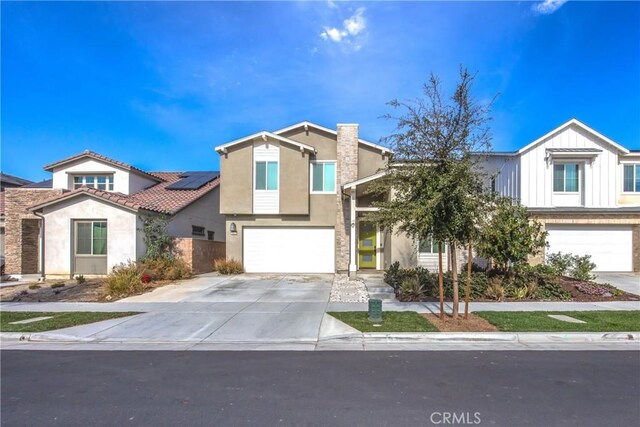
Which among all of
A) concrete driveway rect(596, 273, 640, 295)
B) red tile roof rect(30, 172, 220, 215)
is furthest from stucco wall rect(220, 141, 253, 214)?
concrete driveway rect(596, 273, 640, 295)

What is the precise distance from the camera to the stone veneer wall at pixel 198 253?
18.3 m

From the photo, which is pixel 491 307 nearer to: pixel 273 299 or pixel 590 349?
pixel 590 349

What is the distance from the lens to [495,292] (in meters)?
12.6

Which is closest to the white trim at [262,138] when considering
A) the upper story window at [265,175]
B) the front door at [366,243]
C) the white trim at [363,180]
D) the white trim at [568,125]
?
the upper story window at [265,175]

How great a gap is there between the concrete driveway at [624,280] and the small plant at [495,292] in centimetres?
478

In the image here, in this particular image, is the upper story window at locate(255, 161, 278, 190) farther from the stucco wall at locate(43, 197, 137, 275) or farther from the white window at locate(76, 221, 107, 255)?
the white window at locate(76, 221, 107, 255)

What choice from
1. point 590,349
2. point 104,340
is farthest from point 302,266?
point 590,349

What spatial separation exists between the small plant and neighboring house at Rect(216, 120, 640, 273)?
21.4ft

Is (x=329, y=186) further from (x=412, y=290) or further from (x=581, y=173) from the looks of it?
(x=581, y=173)

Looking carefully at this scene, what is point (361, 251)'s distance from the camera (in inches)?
770

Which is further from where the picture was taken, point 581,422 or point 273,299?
point 273,299

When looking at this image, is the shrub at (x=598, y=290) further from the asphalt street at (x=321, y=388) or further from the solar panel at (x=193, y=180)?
the solar panel at (x=193, y=180)

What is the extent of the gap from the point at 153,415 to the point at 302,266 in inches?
→ 602

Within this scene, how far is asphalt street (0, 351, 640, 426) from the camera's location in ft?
15.1
